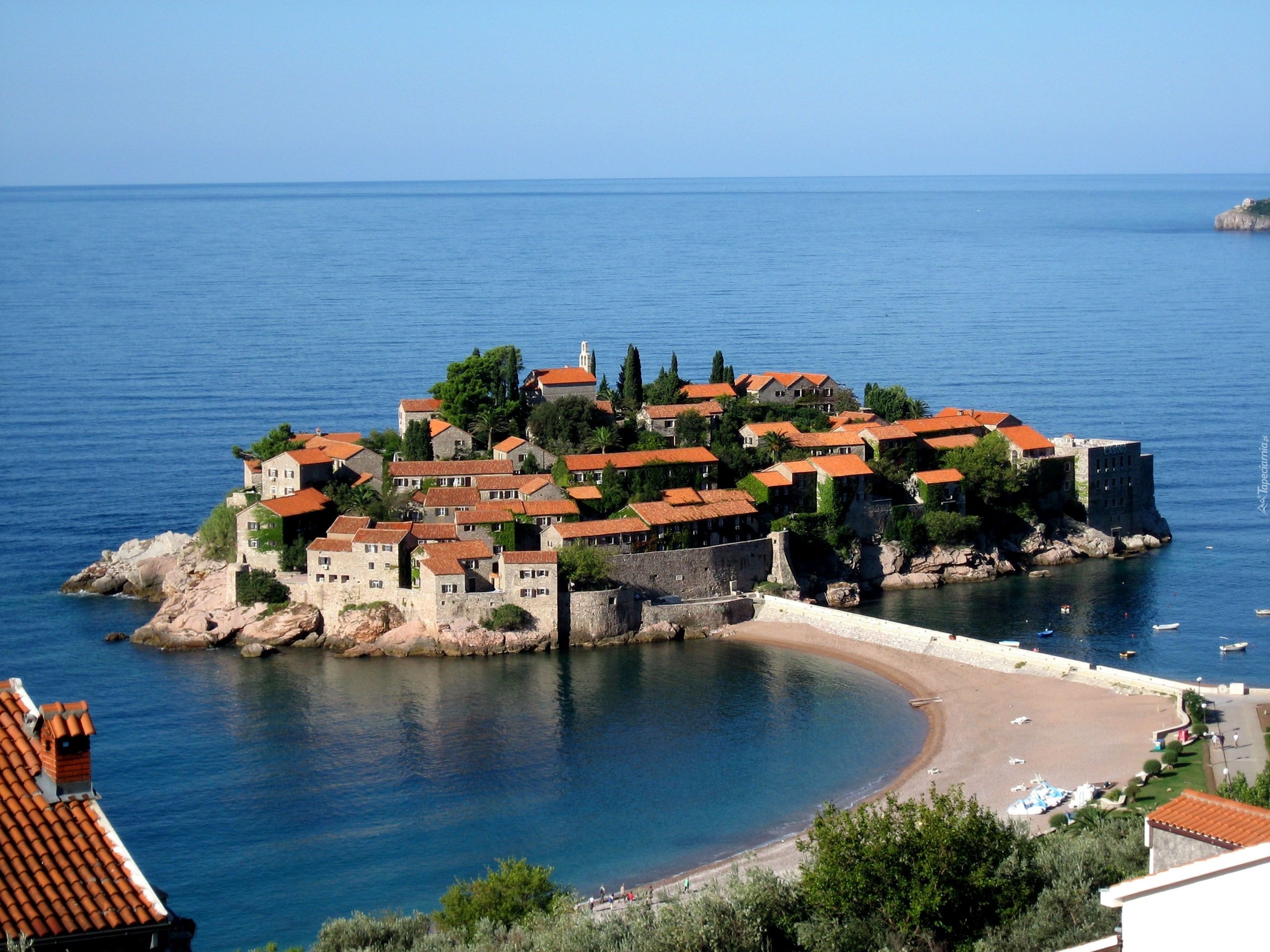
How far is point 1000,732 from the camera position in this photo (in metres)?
47.2

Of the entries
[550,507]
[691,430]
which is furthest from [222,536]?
[691,430]

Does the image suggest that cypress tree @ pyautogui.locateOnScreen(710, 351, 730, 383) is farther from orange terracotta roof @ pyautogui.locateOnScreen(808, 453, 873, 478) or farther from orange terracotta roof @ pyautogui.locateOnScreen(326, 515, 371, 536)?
orange terracotta roof @ pyautogui.locateOnScreen(326, 515, 371, 536)

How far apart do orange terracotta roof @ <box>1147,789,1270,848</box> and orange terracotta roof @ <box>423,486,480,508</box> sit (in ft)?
147

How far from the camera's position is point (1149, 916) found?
1099 centimetres

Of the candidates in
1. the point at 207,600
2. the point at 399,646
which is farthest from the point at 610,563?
the point at 207,600

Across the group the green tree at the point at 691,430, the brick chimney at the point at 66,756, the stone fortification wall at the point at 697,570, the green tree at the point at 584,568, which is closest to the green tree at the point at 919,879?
the brick chimney at the point at 66,756

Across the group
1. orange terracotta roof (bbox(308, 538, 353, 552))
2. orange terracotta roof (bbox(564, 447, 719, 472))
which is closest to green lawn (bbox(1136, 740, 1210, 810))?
orange terracotta roof (bbox(564, 447, 719, 472))

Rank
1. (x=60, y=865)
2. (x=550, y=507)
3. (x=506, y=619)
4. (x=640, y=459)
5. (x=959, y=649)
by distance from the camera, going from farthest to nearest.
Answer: (x=640, y=459) → (x=550, y=507) → (x=506, y=619) → (x=959, y=649) → (x=60, y=865)

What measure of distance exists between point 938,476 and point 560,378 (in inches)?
717

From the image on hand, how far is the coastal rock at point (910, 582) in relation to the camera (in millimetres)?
65812

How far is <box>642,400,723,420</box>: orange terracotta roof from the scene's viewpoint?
6981cm

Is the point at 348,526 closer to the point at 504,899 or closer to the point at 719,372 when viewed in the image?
the point at 719,372

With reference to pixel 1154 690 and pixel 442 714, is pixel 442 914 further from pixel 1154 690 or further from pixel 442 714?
pixel 1154 690

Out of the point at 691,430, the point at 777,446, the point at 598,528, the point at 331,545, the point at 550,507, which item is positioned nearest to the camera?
the point at 331,545
